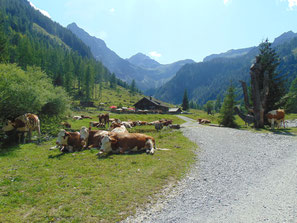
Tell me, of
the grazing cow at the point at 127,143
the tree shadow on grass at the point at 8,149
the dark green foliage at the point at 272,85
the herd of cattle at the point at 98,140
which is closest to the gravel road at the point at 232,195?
the grazing cow at the point at 127,143

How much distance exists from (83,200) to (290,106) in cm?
3671

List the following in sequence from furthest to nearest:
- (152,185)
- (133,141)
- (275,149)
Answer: (275,149) < (133,141) < (152,185)

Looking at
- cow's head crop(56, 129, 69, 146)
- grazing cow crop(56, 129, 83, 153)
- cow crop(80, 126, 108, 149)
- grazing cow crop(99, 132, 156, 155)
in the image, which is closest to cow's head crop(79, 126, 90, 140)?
cow crop(80, 126, 108, 149)

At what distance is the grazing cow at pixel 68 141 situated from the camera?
10328mm

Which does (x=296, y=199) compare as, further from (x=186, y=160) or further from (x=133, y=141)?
(x=133, y=141)

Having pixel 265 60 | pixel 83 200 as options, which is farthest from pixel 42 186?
pixel 265 60

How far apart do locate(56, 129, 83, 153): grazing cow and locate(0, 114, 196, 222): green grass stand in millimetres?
1066

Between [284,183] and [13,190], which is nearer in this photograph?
[13,190]

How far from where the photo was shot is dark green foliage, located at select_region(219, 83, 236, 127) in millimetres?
28219

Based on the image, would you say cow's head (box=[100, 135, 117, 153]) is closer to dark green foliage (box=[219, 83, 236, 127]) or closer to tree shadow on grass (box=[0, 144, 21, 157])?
tree shadow on grass (box=[0, 144, 21, 157])

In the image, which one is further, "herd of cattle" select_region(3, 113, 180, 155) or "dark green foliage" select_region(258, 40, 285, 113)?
"dark green foliage" select_region(258, 40, 285, 113)

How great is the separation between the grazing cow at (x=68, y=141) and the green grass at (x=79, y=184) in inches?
42.0

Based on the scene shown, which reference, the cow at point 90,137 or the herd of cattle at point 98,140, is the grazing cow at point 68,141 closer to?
the herd of cattle at point 98,140

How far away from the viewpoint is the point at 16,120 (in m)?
12.4
